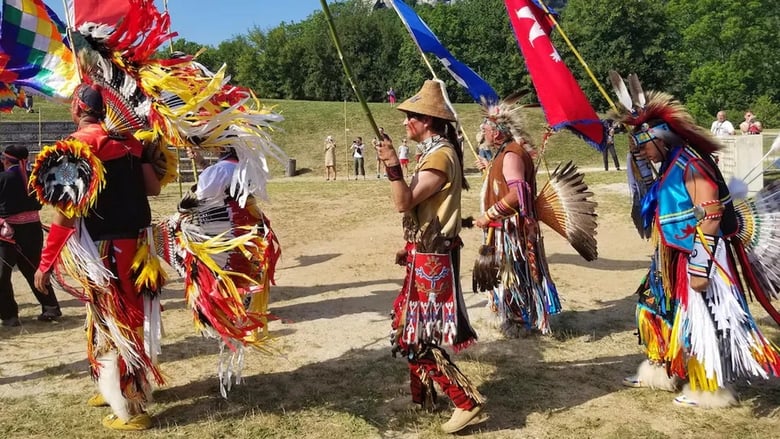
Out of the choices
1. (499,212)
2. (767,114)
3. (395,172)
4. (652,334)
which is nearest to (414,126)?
(395,172)

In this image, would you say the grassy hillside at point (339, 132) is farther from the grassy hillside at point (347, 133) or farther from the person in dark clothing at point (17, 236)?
the person in dark clothing at point (17, 236)

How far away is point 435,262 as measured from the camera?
352cm

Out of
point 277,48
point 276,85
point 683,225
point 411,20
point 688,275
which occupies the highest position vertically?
point 277,48

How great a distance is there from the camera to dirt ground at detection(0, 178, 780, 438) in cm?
372

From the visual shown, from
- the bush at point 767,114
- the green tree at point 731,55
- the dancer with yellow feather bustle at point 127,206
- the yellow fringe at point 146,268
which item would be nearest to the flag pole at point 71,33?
the dancer with yellow feather bustle at point 127,206

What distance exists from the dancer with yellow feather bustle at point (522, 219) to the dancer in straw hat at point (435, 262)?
1197mm

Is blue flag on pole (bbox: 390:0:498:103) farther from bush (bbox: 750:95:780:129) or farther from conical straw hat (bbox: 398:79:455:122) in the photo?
bush (bbox: 750:95:780:129)

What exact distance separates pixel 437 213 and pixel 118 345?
200 centimetres

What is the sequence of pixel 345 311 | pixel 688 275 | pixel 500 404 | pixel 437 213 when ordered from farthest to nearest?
pixel 345 311 < pixel 500 404 < pixel 688 275 < pixel 437 213

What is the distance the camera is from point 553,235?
Result: 9.95 m

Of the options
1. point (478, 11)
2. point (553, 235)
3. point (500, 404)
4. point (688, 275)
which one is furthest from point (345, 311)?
point (478, 11)

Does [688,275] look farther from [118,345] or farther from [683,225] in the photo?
[118,345]

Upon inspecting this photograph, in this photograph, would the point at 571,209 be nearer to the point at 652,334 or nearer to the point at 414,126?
the point at 652,334

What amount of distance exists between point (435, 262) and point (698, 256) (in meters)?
1.57
